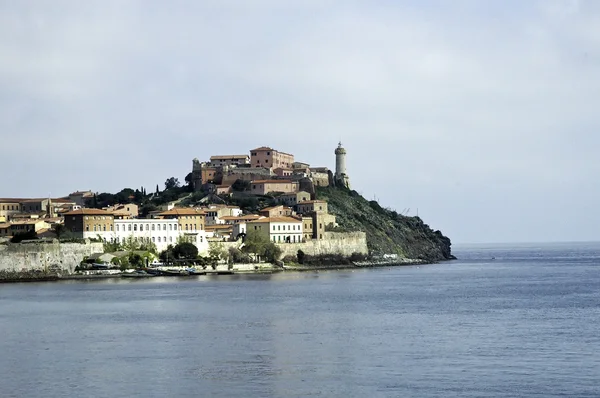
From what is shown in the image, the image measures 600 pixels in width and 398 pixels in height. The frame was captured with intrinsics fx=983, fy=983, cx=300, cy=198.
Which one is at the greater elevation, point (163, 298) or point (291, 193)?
point (291, 193)

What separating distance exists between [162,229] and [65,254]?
10757 millimetres

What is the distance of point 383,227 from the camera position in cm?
9794

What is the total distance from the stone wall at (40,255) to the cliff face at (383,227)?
2805cm

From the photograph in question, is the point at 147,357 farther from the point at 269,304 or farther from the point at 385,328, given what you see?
the point at 269,304

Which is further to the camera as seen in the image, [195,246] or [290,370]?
[195,246]

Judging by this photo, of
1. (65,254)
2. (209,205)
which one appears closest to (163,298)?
(65,254)

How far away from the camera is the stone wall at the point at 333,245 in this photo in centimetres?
7965

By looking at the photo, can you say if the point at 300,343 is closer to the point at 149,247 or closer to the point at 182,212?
the point at 149,247

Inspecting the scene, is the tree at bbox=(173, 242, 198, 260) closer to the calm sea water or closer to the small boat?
the small boat

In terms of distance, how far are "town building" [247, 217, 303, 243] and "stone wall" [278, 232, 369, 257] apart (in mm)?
754

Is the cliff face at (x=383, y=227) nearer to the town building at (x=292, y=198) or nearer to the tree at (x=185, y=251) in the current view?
the town building at (x=292, y=198)

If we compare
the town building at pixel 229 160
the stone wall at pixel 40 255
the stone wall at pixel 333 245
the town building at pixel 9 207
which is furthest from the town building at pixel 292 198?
the stone wall at pixel 40 255

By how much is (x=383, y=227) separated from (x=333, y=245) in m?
15.1

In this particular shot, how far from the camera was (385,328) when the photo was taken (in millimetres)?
33875
